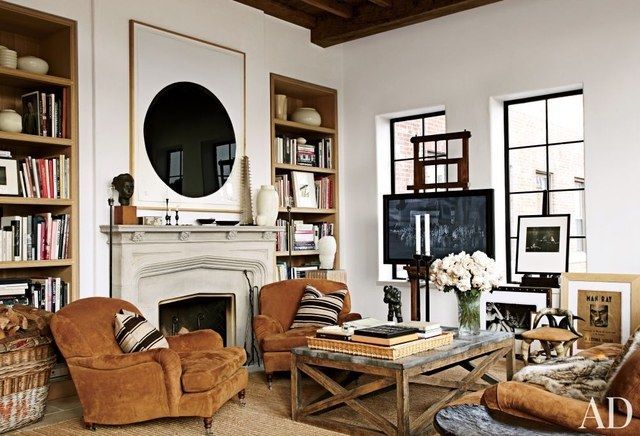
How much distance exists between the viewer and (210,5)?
5805mm

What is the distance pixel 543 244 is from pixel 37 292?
4202 mm

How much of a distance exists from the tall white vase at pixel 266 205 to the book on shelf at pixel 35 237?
1.80m

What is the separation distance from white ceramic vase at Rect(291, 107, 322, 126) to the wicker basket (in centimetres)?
368

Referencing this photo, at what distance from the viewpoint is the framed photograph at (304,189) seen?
670 cm

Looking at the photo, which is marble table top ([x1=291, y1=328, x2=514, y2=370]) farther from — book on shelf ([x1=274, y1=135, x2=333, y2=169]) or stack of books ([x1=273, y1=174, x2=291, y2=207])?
book on shelf ([x1=274, y1=135, x2=333, y2=169])

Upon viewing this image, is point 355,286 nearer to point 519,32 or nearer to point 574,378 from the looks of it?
point 519,32

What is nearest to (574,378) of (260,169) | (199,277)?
(199,277)

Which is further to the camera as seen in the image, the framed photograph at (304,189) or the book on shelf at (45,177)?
the framed photograph at (304,189)

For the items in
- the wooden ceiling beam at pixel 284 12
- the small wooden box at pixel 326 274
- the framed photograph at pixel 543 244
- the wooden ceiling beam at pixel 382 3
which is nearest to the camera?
the framed photograph at pixel 543 244

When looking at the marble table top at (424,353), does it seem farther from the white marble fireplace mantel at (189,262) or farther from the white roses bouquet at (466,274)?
the white marble fireplace mantel at (189,262)

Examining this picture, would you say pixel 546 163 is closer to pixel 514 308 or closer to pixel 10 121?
pixel 514 308

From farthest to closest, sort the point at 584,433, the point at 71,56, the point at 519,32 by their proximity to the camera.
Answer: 1. the point at 519,32
2. the point at 71,56
3. the point at 584,433

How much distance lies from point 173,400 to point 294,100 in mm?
4333

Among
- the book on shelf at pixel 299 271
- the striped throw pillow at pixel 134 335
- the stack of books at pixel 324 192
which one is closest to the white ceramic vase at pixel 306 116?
A: the stack of books at pixel 324 192
